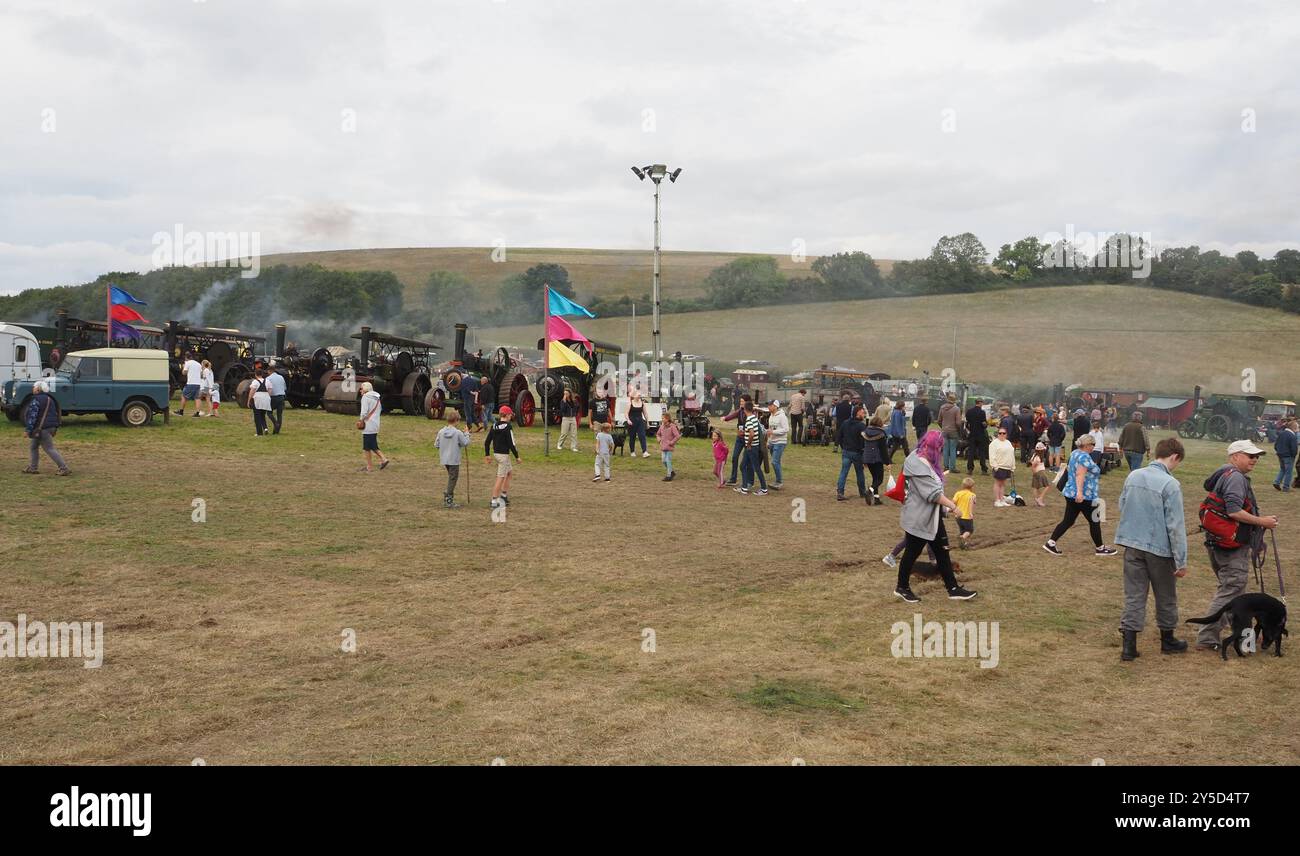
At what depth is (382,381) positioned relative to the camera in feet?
102

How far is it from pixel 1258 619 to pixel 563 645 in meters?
5.79

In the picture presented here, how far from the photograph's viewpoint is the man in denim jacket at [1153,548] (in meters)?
7.86

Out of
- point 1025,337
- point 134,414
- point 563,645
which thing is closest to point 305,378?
point 134,414

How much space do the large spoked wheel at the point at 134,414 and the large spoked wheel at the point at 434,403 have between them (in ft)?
29.0

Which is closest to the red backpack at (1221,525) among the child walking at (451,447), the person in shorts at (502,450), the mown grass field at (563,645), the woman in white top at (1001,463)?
the mown grass field at (563,645)

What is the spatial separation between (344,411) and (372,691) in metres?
24.8

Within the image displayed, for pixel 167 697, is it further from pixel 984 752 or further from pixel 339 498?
pixel 339 498

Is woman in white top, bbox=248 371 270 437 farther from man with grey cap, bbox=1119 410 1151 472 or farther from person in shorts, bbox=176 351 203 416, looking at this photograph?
man with grey cap, bbox=1119 410 1151 472

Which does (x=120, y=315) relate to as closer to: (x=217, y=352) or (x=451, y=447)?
(x=217, y=352)

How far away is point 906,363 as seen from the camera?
210ft

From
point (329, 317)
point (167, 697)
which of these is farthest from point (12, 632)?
point (329, 317)

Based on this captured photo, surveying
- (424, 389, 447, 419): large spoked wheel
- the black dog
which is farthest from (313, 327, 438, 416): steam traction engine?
the black dog

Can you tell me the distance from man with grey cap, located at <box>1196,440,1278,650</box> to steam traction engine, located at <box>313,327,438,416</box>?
25843 mm

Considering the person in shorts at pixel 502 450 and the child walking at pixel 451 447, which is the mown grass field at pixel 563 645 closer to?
the child walking at pixel 451 447
